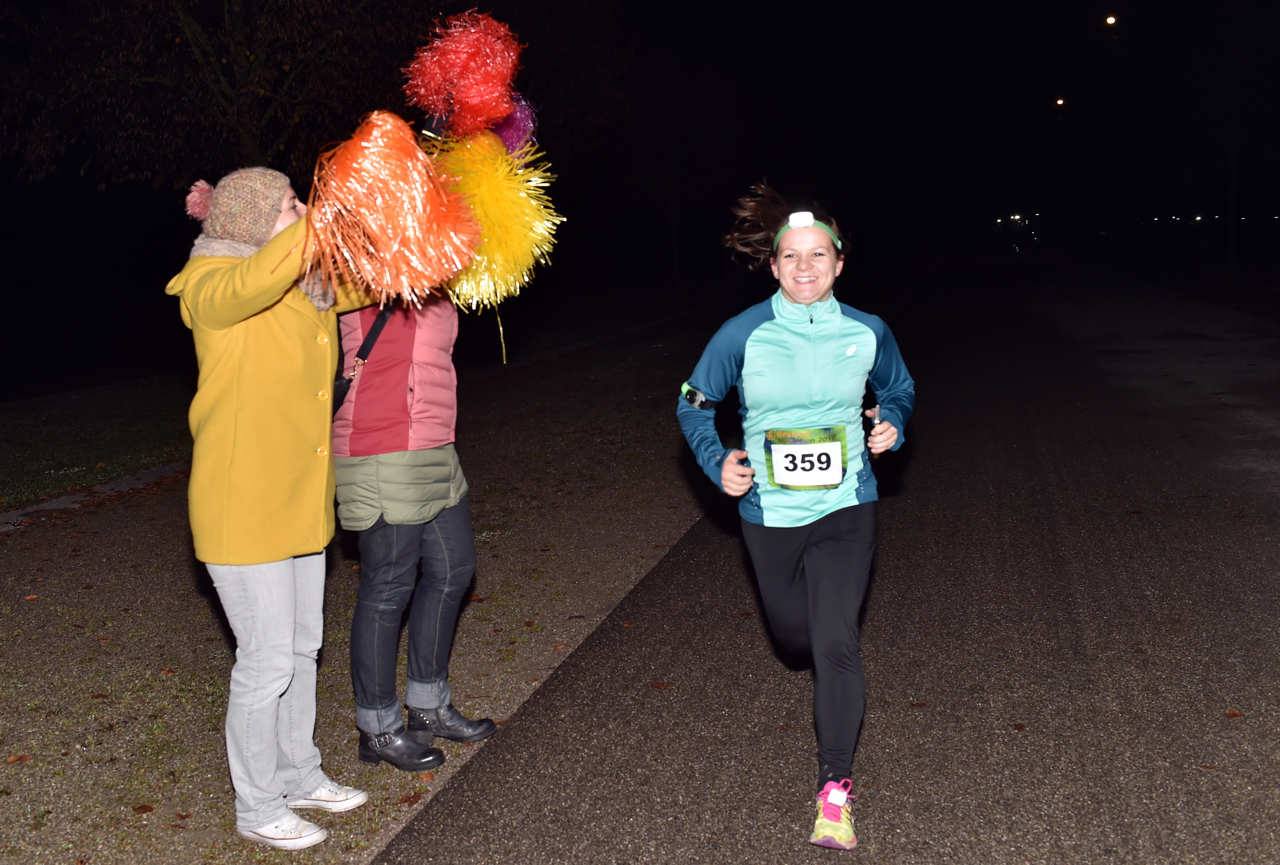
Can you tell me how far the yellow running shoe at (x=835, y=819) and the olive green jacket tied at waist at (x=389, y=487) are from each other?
164cm

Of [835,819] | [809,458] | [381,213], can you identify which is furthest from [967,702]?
[381,213]

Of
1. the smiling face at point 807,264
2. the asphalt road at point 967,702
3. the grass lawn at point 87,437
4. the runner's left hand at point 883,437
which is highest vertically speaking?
the smiling face at point 807,264

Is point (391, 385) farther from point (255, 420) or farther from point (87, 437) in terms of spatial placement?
point (87, 437)

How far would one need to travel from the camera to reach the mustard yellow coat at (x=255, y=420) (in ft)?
10.4

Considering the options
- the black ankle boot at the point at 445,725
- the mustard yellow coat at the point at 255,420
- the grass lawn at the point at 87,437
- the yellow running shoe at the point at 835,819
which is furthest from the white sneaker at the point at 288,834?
the grass lawn at the point at 87,437

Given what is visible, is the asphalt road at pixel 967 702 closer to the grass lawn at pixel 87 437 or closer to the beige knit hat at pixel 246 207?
the beige knit hat at pixel 246 207

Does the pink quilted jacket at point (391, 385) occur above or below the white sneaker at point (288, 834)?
above

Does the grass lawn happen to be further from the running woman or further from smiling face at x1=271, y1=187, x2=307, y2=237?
the running woman

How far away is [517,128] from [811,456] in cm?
155

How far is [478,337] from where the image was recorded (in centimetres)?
2323

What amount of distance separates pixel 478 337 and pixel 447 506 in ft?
64.3

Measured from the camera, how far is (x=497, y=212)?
3.57 metres

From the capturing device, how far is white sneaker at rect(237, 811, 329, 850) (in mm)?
3492

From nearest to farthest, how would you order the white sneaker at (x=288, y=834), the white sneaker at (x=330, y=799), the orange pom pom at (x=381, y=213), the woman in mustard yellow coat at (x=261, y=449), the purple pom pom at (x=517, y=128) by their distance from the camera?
the orange pom pom at (x=381, y=213), the woman in mustard yellow coat at (x=261, y=449), the white sneaker at (x=288, y=834), the white sneaker at (x=330, y=799), the purple pom pom at (x=517, y=128)
